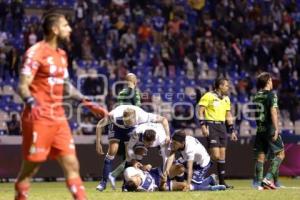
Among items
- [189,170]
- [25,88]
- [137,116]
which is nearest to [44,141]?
[25,88]

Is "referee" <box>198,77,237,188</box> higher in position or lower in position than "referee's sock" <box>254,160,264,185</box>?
higher

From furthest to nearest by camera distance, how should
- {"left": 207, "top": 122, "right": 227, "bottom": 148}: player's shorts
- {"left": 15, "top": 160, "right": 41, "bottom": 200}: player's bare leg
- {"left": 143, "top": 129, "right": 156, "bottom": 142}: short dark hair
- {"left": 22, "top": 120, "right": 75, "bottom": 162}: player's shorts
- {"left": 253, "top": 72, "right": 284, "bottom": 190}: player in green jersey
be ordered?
1. {"left": 207, "top": 122, "right": 227, "bottom": 148}: player's shorts
2. {"left": 253, "top": 72, "right": 284, "bottom": 190}: player in green jersey
3. {"left": 143, "top": 129, "right": 156, "bottom": 142}: short dark hair
4. {"left": 15, "top": 160, "right": 41, "bottom": 200}: player's bare leg
5. {"left": 22, "top": 120, "right": 75, "bottom": 162}: player's shorts

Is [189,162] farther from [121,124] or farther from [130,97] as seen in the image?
[130,97]

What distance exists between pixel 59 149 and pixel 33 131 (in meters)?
0.37

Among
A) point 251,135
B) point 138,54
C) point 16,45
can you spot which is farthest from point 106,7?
point 251,135

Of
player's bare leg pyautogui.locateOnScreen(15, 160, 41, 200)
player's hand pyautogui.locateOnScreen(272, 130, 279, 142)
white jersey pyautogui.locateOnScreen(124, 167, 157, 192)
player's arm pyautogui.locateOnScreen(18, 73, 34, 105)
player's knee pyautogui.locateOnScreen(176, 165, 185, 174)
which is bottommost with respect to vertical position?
white jersey pyautogui.locateOnScreen(124, 167, 157, 192)

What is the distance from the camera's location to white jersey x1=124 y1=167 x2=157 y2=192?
1408 centimetres

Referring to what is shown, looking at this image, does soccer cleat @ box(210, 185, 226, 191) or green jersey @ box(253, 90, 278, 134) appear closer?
soccer cleat @ box(210, 185, 226, 191)

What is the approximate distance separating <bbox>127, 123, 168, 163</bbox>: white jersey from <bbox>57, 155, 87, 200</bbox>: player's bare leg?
5305 mm

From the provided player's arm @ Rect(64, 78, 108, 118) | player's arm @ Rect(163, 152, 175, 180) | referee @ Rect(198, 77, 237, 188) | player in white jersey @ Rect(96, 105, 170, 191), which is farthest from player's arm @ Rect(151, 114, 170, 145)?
player's arm @ Rect(64, 78, 108, 118)

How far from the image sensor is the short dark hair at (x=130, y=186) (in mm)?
14130

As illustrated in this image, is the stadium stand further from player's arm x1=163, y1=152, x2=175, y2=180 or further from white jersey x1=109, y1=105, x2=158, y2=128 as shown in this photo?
player's arm x1=163, y1=152, x2=175, y2=180

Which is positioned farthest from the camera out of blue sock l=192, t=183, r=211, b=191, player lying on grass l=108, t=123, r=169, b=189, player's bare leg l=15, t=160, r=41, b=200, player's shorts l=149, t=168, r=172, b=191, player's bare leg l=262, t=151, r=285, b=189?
player's bare leg l=262, t=151, r=285, b=189

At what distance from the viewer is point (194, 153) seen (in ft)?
46.6
